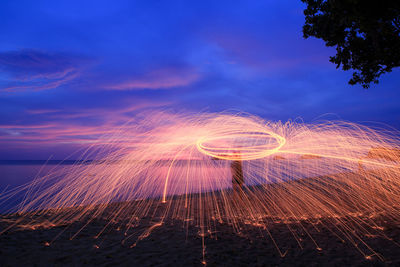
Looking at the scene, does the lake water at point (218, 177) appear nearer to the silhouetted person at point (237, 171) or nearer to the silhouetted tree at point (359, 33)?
the silhouetted person at point (237, 171)

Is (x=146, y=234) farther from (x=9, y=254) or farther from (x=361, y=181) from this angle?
(x=361, y=181)

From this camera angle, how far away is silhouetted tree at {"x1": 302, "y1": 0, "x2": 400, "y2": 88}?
732 cm

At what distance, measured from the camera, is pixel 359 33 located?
9.45m

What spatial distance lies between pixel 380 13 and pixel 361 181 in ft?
36.6

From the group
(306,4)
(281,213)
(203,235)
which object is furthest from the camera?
(306,4)

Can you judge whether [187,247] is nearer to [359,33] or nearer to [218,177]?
[359,33]

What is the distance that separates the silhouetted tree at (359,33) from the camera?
288 inches

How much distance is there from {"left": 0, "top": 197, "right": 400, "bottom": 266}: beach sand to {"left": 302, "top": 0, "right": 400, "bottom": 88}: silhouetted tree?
5.46 m

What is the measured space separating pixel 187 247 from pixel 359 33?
938cm

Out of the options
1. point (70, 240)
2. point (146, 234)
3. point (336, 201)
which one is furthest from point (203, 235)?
point (336, 201)

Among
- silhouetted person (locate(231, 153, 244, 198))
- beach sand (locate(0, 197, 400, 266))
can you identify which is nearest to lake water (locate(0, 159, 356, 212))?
silhouetted person (locate(231, 153, 244, 198))

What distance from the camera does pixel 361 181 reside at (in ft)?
49.9

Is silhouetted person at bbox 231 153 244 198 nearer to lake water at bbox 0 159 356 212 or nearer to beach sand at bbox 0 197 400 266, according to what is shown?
lake water at bbox 0 159 356 212

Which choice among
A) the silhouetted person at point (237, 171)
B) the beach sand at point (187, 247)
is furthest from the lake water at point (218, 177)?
the beach sand at point (187, 247)
